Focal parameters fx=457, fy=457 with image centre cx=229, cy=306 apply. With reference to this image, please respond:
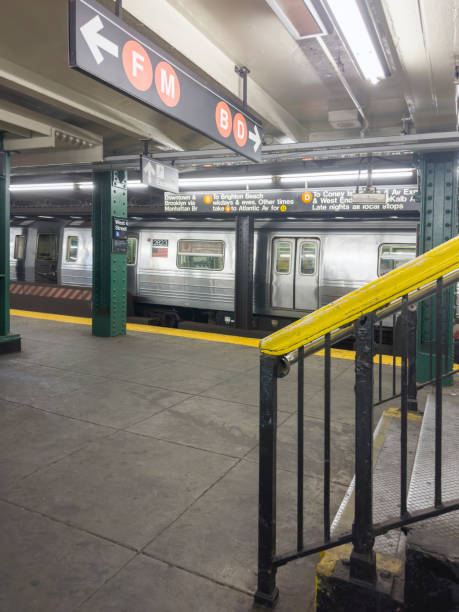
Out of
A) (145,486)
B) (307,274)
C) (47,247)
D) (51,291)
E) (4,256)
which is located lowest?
(145,486)

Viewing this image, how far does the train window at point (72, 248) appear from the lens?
42.4ft

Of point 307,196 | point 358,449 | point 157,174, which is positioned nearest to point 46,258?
point 157,174

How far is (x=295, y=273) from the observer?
1053 cm

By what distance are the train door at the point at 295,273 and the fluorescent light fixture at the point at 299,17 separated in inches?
276

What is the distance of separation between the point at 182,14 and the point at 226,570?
4272mm

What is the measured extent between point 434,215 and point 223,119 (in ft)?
11.3

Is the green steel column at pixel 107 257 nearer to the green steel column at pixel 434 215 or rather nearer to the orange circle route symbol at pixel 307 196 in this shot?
the orange circle route symbol at pixel 307 196

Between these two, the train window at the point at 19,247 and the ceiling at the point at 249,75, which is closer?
the ceiling at the point at 249,75

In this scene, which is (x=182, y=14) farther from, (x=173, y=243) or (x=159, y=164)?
(x=173, y=243)

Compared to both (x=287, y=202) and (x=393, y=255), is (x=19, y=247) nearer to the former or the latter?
(x=287, y=202)

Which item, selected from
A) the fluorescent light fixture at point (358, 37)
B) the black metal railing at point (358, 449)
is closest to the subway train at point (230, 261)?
the fluorescent light fixture at point (358, 37)

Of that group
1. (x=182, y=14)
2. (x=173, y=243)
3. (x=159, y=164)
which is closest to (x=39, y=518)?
(x=182, y=14)

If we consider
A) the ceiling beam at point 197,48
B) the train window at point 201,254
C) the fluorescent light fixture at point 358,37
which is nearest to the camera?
the fluorescent light fixture at point 358,37

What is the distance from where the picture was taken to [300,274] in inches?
413
